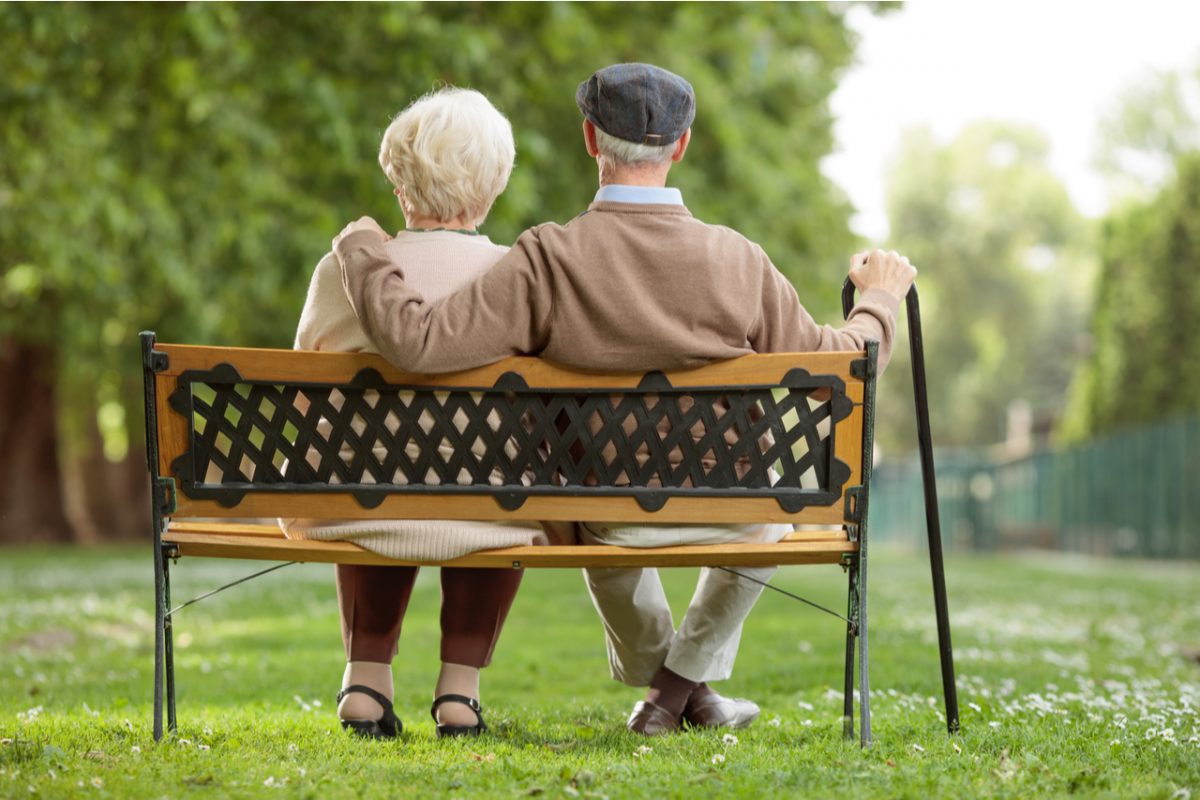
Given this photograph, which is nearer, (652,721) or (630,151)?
(630,151)

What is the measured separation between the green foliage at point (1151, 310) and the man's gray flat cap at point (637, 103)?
79.0 ft

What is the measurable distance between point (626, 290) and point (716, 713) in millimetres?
1481

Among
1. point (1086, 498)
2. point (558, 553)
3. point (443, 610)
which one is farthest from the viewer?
point (1086, 498)

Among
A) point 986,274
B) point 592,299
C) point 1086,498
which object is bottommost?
point 1086,498

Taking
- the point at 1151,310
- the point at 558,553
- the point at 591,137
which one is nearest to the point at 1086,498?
the point at 1151,310

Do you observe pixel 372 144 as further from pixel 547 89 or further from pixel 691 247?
pixel 691 247

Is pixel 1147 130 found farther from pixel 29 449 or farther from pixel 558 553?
pixel 558 553

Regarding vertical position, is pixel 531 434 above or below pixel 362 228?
below

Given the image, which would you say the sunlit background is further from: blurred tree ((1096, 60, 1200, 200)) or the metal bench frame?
blurred tree ((1096, 60, 1200, 200))

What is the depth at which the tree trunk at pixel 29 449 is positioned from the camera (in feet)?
89.1

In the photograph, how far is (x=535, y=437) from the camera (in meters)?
4.26

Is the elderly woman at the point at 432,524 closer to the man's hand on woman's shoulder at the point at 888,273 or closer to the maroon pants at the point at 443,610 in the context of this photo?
the maroon pants at the point at 443,610

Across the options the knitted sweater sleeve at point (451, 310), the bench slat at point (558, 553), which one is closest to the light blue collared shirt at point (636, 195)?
the knitted sweater sleeve at point (451, 310)

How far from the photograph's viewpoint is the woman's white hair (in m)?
4.52
